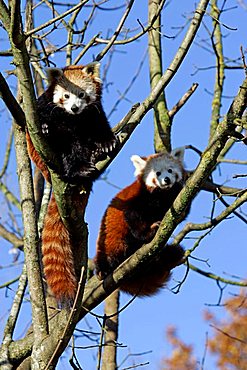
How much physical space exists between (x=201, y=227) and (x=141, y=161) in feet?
6.48

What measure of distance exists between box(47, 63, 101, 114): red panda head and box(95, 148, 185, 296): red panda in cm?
112

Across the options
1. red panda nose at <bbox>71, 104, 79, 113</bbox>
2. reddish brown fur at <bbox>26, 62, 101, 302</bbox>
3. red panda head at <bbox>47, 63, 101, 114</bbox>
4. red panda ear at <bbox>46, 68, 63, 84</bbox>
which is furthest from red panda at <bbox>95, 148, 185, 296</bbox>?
red panda ear at <bbox>46, 68, 63, 84</bbox>

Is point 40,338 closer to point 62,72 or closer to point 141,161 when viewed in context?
point 62,72

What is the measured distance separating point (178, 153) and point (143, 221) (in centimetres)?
86

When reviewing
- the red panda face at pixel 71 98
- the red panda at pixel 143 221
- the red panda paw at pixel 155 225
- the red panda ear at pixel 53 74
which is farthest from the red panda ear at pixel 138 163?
the red panda ear at pixel 53 74

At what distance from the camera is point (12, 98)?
14.8 feet

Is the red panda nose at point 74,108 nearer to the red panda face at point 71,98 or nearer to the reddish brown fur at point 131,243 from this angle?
the red panda face at point 71,98

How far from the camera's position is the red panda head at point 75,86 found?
503 cm

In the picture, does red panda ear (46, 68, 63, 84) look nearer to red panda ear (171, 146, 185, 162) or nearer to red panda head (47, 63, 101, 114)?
red panda head (47, 63, 101, 114)

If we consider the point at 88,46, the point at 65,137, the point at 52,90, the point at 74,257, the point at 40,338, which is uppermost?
the point at 88,46

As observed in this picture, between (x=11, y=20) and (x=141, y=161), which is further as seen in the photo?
(x=141, y=161)

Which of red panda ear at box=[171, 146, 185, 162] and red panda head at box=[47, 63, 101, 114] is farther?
red panda ear at box=[171, 146, 185, 162]

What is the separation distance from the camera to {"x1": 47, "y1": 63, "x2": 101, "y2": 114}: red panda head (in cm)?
503

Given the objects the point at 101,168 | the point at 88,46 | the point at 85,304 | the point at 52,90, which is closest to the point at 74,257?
the point at 85,304
